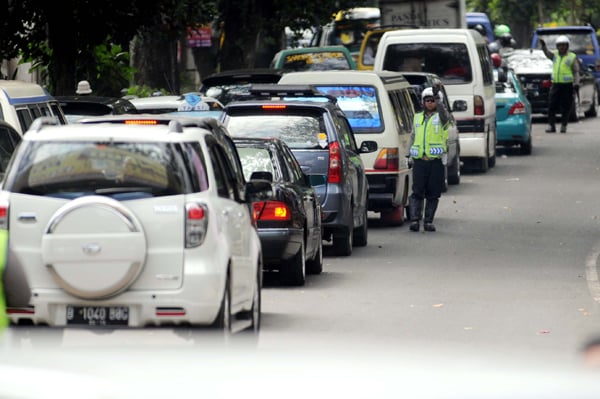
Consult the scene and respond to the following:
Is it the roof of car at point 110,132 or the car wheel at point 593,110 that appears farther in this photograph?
the car wheel at point 593,110

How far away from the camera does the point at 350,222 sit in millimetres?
16391

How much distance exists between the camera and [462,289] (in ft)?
45.3

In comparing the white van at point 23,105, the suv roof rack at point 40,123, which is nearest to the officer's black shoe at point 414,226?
the white van at point 23,105

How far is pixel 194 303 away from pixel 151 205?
610 millimetres

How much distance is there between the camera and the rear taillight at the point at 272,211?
44.4 ft

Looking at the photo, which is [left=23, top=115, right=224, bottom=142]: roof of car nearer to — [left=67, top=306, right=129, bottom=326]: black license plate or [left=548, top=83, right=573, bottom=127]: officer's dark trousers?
[left=67, top=306, right=129, bottom=326]: black license plate

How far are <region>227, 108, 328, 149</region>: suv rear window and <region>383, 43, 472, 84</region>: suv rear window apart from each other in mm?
10449

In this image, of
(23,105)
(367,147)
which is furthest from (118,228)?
(367,147)

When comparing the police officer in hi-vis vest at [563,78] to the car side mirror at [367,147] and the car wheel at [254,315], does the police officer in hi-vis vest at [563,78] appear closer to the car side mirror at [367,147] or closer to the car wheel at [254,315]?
the car side mirror at [367,147]

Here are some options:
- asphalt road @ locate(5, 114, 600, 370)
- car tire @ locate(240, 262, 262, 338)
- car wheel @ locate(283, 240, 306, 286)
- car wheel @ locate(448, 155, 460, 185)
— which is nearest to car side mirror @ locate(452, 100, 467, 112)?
car wheel @ locate(448, 155, 460, 185)

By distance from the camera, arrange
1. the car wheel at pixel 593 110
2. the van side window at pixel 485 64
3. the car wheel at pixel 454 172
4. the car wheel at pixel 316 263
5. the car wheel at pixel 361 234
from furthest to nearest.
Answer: the car wheel at pixel 593 110, the van side window at pixel 485 64, the car wheel at pixel 454 172, the car wheel at pixel 361 234, the car wheel at pixel 316 263

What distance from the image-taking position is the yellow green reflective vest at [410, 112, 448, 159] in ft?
61.1

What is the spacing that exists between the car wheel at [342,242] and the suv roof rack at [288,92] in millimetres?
1717

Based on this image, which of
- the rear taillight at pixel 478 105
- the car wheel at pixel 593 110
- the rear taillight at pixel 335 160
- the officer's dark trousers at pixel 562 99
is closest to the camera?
the rear taillight at pixel 335 160
